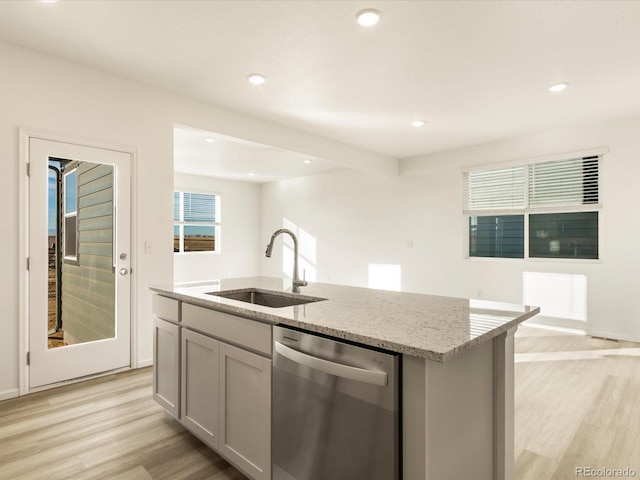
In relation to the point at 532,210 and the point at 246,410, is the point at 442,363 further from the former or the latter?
the point at 532,210

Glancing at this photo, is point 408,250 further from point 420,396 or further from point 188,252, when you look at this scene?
point 420,396

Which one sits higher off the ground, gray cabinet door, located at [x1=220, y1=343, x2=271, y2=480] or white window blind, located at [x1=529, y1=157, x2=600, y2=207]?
white window blind, located at [x1=529, y1=157, x2=600, y2=207]

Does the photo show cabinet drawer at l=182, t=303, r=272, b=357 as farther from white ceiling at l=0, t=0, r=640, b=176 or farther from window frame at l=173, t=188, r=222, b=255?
window frame at l=173, t=188, r=222, b=255

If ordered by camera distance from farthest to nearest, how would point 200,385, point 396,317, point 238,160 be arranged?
point 238,160 → point 200,385 → point 396,317

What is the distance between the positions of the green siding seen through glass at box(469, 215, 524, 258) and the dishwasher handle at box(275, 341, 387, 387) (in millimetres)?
4812

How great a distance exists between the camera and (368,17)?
236 centimetres

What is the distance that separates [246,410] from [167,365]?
2.63 ft

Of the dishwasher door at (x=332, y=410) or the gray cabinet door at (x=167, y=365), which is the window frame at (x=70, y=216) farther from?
the dishwasher door at (x=332, y=410)

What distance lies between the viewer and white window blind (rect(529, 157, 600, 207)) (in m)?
4.62

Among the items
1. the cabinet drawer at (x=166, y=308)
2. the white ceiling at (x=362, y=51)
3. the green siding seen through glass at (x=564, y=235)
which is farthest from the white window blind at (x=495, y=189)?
the cabinet drawer at (x=166, y=308)

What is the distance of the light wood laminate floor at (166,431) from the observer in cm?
186

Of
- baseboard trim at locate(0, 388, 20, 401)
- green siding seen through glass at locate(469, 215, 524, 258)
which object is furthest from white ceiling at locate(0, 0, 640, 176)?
baseboard trim at locate(0, 388, 20, 401)

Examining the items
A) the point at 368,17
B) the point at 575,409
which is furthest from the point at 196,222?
the point at 575,409

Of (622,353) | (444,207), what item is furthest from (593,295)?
(444,207)
